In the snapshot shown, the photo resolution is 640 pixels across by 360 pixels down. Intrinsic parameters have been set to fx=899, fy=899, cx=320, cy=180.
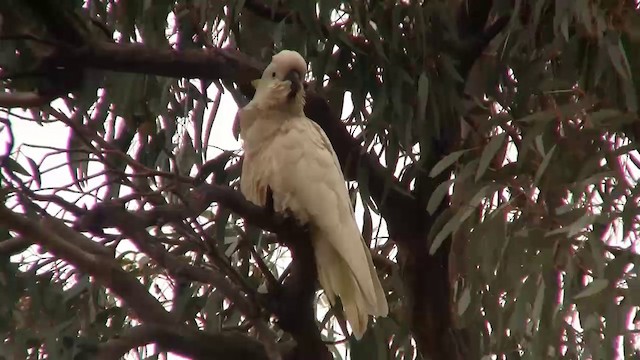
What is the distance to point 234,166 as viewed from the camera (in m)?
1.91

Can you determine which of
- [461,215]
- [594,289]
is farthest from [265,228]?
[594,289]

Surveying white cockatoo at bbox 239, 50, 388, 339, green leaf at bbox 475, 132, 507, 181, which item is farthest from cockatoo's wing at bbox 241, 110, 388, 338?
green leaf at bbox 475, 132, 507, 181

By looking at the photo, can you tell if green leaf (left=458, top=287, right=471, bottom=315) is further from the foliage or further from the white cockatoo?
the white cockatoo

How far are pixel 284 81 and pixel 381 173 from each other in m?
0.24

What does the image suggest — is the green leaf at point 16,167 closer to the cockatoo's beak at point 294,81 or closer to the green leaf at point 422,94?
the cockatoo's beak at point 294,81

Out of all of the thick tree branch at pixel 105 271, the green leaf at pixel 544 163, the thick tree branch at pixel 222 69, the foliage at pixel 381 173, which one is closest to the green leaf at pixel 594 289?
the foliage at pixel 381 173

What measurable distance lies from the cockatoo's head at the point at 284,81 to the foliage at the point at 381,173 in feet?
0.09

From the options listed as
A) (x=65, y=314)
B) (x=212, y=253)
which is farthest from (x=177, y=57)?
(x=65, y=314)

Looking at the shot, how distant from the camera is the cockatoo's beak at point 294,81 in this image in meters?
1.59

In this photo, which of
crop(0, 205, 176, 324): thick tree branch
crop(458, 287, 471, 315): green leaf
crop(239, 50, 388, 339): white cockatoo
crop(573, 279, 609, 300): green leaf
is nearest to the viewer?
crop(573, 279, 609, 300): green leaf

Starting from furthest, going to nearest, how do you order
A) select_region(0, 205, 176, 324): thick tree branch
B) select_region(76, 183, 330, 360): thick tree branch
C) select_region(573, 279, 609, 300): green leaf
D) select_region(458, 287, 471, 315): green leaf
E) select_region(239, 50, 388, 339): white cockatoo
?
select_region(458, 287, 471, 315): green leaf
select_region(239, 50, 388, 339): white cockatoo
select_region(0, 205, 176, 324): thick tree branch
select_region(573, 279, 609, 300): green leaf
select_region(76, 183, 330, 360): thick tree branch

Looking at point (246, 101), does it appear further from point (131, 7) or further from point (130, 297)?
point (130, 297)

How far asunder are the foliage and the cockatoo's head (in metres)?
0.03

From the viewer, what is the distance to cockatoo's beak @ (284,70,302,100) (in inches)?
62.7
